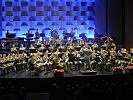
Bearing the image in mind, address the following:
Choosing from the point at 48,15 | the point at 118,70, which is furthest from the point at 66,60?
the point at 48,15

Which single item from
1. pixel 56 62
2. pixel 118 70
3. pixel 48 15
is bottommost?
Answer: pixel 118 70

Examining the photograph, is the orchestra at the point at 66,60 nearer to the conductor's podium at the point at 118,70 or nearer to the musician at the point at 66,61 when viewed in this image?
the musician at the point at 66,61

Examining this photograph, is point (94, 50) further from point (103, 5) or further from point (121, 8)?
point (103, 5)

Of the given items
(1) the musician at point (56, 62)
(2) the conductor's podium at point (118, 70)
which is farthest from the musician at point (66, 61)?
(2) the conductor's podium at point (118, 70)

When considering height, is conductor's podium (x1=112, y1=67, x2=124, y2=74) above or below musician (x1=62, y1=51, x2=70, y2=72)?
below

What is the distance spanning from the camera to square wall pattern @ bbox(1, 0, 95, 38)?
21.8 metres

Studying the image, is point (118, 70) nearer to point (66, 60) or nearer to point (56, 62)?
point (66, 60)

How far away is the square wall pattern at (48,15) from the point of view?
2175 cm

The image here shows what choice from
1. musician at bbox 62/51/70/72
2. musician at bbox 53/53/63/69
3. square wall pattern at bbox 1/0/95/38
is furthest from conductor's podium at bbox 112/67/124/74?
square wall pattern at bbox 1/0/95/38

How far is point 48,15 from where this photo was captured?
22.0 meters

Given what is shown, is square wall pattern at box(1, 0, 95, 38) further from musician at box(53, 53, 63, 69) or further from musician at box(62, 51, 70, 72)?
musician at box(53, 53, 63, 69)

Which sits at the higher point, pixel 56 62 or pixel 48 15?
pixel 48 15

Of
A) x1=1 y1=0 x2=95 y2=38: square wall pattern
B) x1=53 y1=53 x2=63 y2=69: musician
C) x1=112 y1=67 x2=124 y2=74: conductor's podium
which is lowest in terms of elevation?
x1=112 y1=67 x2=124 y2=74: conductor's podium

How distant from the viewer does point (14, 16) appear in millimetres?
21812
